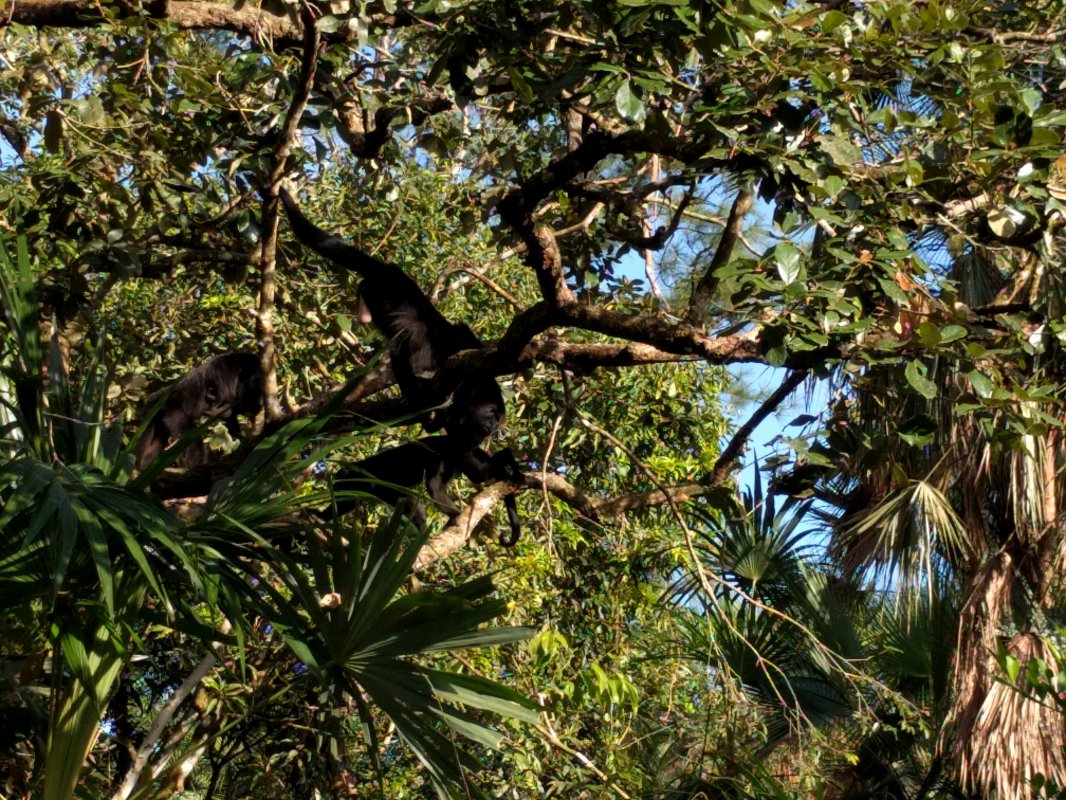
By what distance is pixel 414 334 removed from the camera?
18.3 feet

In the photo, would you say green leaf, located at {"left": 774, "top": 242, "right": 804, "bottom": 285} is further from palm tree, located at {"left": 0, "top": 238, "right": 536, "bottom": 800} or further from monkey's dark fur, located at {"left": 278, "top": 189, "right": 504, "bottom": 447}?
monkey's dark fur, located at {"left": 278, "top": 189, "right": 504, "bottom": 447}

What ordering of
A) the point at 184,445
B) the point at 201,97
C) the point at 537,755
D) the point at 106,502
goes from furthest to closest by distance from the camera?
the point at 537,755, the point at 201,97, the point at 184,445, the point at 106,502

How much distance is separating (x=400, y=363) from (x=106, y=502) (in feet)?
9.14

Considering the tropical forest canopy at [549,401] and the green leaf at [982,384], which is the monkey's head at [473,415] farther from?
the green leaf at [982,384]

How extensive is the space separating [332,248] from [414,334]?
1.98 ft

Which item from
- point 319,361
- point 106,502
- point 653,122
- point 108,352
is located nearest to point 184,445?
point 106,502

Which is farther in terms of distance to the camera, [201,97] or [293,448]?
[201,97]

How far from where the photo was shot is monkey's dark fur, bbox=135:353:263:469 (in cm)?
587

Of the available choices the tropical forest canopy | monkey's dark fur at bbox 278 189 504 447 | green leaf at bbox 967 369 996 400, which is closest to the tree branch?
the tropical forest canopy

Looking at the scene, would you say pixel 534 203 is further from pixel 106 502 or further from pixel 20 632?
pixel 20 632

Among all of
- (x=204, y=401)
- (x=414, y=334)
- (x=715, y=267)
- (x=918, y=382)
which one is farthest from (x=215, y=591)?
(x=204, y=401)

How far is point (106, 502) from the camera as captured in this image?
2.69 m

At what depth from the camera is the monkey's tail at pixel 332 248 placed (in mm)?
5342

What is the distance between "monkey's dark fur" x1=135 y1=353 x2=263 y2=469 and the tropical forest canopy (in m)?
0.19
